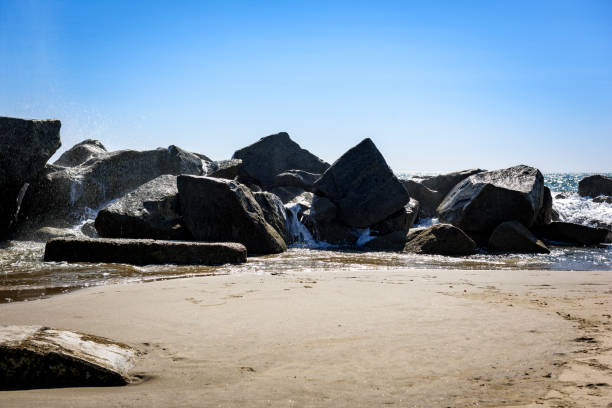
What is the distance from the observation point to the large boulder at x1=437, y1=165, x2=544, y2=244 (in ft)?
39.0

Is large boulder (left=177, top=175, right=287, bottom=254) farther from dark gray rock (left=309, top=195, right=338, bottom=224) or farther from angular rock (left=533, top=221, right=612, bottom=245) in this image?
angular rock (left=533, top=221, right=612, bottom=245)

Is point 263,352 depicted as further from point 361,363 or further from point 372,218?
point 372,218

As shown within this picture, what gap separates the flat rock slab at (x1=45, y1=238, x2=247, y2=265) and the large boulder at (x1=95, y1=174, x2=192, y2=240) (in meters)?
1.79

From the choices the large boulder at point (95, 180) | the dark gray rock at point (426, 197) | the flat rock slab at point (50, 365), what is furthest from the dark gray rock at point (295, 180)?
the flat rock slab at point (50, 365)

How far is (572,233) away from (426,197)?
16.3 feet

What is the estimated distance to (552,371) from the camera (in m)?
2.58

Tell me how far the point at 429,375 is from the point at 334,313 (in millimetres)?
1400

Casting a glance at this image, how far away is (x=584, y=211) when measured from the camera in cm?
1792

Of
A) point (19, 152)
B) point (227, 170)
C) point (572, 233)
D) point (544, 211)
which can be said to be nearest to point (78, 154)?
point (227, 170)

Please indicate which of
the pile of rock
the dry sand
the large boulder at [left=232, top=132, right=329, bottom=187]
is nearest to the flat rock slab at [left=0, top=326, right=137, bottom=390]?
the dry sand

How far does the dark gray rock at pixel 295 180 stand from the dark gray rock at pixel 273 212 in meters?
3.68

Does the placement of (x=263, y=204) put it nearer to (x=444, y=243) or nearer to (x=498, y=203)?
(x=444, y=243)

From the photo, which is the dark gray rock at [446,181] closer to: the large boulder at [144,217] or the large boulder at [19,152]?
the large boulder at [144,217]

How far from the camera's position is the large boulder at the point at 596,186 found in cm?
2252
